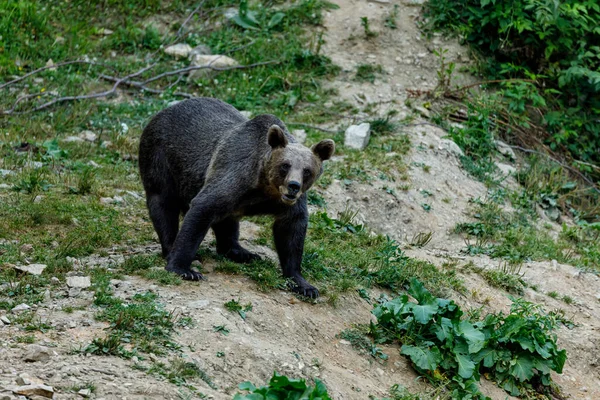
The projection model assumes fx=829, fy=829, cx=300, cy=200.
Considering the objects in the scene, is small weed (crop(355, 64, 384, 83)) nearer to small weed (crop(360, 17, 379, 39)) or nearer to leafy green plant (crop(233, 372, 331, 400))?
small weed (crop(360, 17, 379, 39))

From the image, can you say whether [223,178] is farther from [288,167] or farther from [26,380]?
[26,380]

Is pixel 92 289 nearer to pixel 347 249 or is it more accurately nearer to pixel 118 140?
pixel 347 249

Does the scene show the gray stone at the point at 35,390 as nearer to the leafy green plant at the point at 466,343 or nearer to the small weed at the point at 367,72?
the leafy green plant at the point at 466,343

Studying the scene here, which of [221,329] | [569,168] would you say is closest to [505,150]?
[569,168]

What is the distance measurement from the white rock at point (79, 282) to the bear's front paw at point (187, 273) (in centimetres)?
75

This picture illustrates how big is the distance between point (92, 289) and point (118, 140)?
194 inches

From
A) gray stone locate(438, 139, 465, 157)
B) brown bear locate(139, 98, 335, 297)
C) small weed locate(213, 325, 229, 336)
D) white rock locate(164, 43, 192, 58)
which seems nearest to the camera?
small weed locate(213, 325, 229, 336)

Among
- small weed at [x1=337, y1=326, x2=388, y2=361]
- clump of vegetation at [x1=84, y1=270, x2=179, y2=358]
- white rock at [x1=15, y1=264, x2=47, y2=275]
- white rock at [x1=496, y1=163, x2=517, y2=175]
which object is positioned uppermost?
clump of vegetation at [x1=84, y1=270, x2=179, y2=358]

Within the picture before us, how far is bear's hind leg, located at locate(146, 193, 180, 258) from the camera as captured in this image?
755cm

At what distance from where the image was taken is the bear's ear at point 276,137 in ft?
22.8

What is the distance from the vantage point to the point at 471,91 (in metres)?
13.0

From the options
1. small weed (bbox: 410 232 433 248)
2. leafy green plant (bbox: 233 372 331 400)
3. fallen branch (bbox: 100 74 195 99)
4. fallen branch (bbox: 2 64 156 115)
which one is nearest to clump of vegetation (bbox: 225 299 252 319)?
leafy green plant (bbox: 233 372 331 400)

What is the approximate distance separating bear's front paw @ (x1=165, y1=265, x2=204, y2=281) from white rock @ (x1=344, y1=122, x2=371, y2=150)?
15.2 ft

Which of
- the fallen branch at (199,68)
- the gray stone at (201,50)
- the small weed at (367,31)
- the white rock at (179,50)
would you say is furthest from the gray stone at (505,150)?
the white rock at (179,50)
